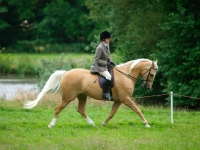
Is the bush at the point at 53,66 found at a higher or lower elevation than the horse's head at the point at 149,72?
lower

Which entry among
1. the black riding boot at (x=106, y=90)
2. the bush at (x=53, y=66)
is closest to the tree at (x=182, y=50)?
the bush at (x=53, y=66)

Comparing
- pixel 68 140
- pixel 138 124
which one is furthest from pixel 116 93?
pixel 68 140

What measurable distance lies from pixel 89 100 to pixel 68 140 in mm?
12525

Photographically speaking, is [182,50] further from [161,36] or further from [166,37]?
[161,36]

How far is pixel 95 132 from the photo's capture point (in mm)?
14562

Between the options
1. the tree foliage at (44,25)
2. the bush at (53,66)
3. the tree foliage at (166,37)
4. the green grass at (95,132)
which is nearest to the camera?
the green grass at (95,132)

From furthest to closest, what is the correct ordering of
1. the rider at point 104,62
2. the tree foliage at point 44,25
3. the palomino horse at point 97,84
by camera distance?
the tree foliage at point 44,25, the palomino horse at point 97,84, the rider at point 104,62

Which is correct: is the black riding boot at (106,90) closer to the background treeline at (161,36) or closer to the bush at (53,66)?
the background treeline at (161,36)

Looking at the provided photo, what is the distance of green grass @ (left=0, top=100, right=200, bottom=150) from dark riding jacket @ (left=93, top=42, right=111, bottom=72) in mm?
1831

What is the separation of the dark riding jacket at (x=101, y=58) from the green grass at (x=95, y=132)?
6.01ft

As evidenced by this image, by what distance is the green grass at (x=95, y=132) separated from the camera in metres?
12.2

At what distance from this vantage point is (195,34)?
26125mm

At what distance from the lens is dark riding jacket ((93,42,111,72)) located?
1551cm

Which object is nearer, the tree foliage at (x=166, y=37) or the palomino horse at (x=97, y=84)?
the palomino horse at (x=97, y=84)
